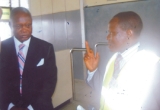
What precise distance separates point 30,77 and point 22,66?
8 cm

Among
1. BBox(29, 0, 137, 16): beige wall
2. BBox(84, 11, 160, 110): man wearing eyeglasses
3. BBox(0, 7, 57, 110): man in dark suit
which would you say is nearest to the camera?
BBox(84, 11, 160, 110): man wearing eyeglasses

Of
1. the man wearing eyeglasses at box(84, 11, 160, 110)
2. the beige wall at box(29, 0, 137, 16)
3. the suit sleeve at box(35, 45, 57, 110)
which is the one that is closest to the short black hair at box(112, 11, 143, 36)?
the man wearing eyeglasses at box(84, 11, 160, 110)

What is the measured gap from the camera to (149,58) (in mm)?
874

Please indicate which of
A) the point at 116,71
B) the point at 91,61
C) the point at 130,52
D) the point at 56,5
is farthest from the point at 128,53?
the point at 56,5

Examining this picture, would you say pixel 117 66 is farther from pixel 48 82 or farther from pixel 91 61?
pixel 48 82

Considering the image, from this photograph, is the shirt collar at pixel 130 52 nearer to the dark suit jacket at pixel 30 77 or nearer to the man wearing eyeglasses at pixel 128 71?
the man wearing eyeglasses at pixel 128 71

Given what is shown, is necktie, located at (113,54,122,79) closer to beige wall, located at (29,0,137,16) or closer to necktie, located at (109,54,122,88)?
necktie, located at (109,54,122,88)

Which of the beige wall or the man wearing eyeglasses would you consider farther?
the beige wall

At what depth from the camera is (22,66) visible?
3.19 ft

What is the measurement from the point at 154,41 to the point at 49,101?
82.3 inches

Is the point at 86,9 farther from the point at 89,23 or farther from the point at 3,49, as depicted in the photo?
the point at 3,49

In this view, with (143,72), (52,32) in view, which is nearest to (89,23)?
(52,32)

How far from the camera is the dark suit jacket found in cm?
95

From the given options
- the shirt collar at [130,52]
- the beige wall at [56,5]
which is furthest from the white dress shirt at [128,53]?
the beige wall at [56,5]
